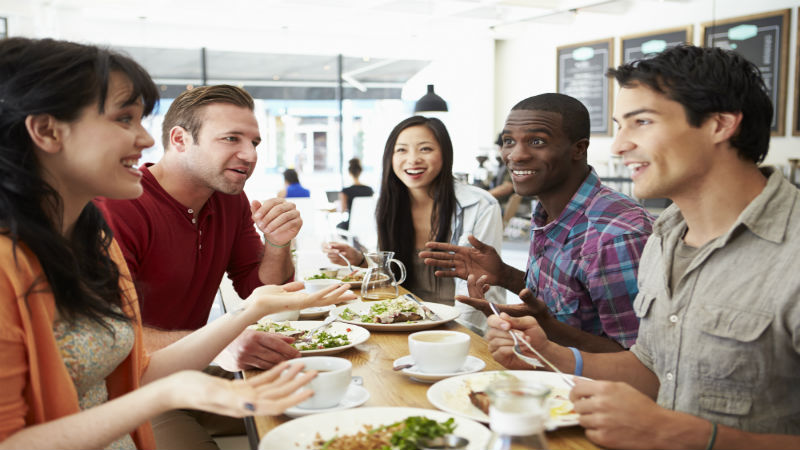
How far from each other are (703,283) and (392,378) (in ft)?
2.33

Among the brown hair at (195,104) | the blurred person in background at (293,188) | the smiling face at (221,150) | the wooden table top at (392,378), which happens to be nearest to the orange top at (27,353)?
the wooden table top at (392,378)

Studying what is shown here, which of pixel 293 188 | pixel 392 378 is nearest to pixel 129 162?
pixel 392 378

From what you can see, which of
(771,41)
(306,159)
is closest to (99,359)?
(771,41)

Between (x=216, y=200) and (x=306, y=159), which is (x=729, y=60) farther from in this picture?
(x=306, y=159)

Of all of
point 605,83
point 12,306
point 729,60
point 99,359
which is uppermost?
point 605,83

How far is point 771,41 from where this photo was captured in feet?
22.0

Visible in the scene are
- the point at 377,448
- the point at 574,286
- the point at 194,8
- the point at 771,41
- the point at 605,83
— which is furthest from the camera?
the point at 605,83

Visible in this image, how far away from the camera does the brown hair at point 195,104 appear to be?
2408 mm

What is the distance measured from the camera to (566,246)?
7.27 feet

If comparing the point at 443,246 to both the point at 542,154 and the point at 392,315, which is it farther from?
the point at 542,154

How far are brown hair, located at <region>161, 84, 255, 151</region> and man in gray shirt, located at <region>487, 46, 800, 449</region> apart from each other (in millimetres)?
1401

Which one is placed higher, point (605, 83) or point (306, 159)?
point (605, 83)

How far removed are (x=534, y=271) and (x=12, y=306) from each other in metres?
1.69

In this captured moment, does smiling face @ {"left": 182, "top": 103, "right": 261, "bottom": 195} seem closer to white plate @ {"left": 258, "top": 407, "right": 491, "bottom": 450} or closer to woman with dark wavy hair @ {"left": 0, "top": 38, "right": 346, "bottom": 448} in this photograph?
woman with dark wavy hair @ {"left": 0, "top": 38, "right": 346, "bottom": 448}
